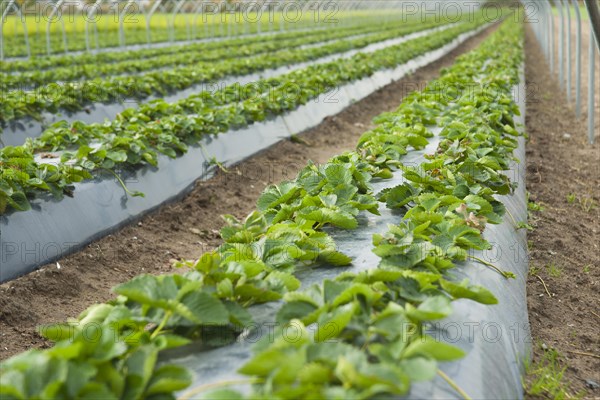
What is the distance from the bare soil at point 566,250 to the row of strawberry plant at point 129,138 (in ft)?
11.5

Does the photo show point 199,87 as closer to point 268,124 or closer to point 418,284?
point 268,124

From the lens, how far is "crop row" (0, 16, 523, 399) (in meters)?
2.09

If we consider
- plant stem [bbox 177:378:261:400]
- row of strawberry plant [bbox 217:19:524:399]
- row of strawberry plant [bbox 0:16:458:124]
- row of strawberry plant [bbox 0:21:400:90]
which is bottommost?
plant stem [bbox 177:378:261:400]

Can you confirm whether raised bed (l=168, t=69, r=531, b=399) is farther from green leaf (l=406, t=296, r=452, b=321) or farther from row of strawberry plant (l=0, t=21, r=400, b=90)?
row of strawberry plant (l=0, t=21, r=400, b=90)

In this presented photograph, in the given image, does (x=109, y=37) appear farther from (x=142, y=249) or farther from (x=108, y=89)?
(x=142, y=249)

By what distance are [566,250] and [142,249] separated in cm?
341

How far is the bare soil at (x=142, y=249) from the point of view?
4621 mm

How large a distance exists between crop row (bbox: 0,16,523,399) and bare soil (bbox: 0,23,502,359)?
168 cm

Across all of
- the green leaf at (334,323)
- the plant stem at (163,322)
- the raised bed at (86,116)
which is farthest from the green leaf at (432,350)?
the raised bed at (86,116)

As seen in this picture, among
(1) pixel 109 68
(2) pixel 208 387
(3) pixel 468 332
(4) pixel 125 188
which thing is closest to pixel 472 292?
(3) pixel 468 332

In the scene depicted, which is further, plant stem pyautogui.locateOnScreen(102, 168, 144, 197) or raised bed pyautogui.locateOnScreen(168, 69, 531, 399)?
plant stem pyautogui.locateOnScreen(102, 168, 144, 197)

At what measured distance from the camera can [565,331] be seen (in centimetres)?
407

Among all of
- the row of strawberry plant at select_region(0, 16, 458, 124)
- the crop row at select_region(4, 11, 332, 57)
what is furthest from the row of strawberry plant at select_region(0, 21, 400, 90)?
the crop row at select_region(4, 11, 332, 57)

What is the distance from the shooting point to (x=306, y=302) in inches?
104
